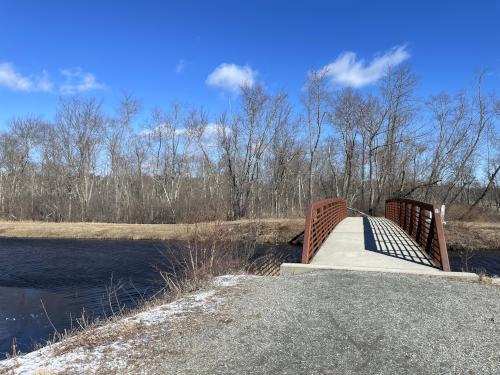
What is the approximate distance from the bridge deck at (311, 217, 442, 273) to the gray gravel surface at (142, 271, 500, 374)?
5.24ft

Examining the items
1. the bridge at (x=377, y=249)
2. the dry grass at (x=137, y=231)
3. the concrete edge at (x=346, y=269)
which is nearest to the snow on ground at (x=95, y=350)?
the concrete edge at (x=346, y=269)

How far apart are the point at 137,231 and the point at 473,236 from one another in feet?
69.6

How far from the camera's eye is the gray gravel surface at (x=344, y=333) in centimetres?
384

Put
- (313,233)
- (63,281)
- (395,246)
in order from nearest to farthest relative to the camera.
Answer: (313,233) → (395,246) → (63,281)

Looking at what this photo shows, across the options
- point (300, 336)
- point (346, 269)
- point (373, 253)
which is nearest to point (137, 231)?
point (373, 253)

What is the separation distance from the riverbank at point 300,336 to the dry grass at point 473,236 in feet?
58.3

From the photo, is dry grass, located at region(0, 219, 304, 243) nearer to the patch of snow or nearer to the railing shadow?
the railing shadow

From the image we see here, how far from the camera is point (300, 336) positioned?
4559mm

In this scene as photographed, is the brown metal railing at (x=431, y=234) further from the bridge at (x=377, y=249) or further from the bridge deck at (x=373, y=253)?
the bridge deck at (x=373, y=253)

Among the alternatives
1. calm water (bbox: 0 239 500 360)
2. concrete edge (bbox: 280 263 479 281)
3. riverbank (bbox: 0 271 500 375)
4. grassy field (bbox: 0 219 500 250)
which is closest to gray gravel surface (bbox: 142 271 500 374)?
riverbank (bbox: 0 271 500 375)

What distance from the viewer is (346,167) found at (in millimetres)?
38500

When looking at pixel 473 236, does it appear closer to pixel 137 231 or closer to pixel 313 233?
pixel 313 233

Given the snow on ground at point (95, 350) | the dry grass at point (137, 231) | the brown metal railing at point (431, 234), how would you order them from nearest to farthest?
the snow on ground at point (95, 350)
the brown metal railing at point (431, 234)
the dry grass at point (137, 231)

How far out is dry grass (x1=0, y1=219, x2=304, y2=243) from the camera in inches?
1018
